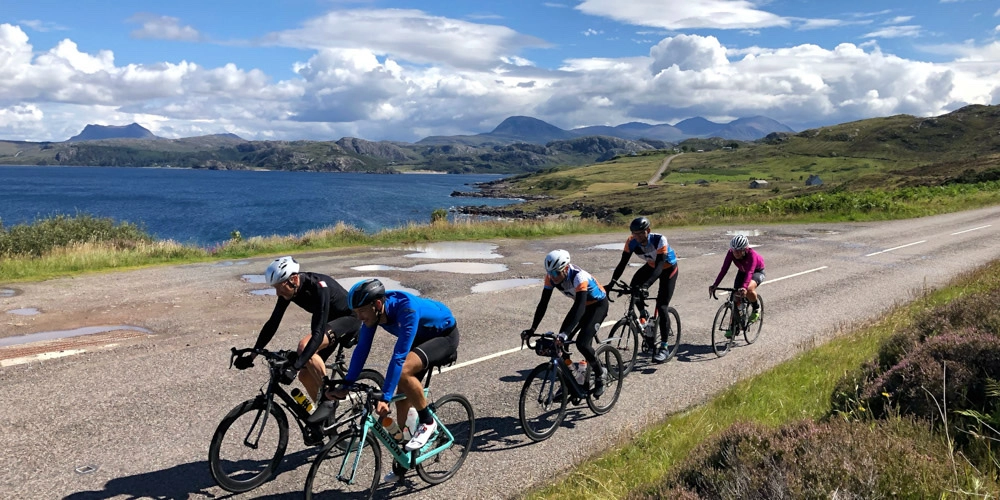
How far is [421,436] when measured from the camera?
6.20 metres

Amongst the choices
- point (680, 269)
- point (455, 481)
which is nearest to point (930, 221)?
point (680, 269)

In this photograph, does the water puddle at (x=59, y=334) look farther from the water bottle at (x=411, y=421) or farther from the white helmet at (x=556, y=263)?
the white helmet at (x=556, y=263)

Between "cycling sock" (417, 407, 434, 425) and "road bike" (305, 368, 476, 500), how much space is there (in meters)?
0.06

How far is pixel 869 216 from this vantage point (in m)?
37.3

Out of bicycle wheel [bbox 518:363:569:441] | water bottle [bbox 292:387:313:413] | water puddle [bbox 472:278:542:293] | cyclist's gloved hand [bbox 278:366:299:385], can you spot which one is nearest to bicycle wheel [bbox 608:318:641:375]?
bicycle wheel [bbox 518:363:569:441]

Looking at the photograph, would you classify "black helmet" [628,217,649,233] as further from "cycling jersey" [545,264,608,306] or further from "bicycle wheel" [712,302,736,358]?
"bicycle wheel" [712,302,736,358]

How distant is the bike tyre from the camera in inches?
398

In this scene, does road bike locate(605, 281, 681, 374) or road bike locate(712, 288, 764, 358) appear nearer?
road bike locate(605, 281, 681, 374)

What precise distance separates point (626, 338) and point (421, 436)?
5.05 metres

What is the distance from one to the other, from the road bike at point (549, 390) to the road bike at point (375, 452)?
2.76 feet

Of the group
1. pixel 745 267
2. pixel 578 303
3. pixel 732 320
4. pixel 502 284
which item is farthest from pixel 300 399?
pixel 502 284

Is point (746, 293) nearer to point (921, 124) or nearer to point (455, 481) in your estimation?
point (455, 481)

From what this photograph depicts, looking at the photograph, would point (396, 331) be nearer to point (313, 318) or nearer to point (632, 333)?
point (313, 318)

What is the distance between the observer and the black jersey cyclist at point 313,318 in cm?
639
